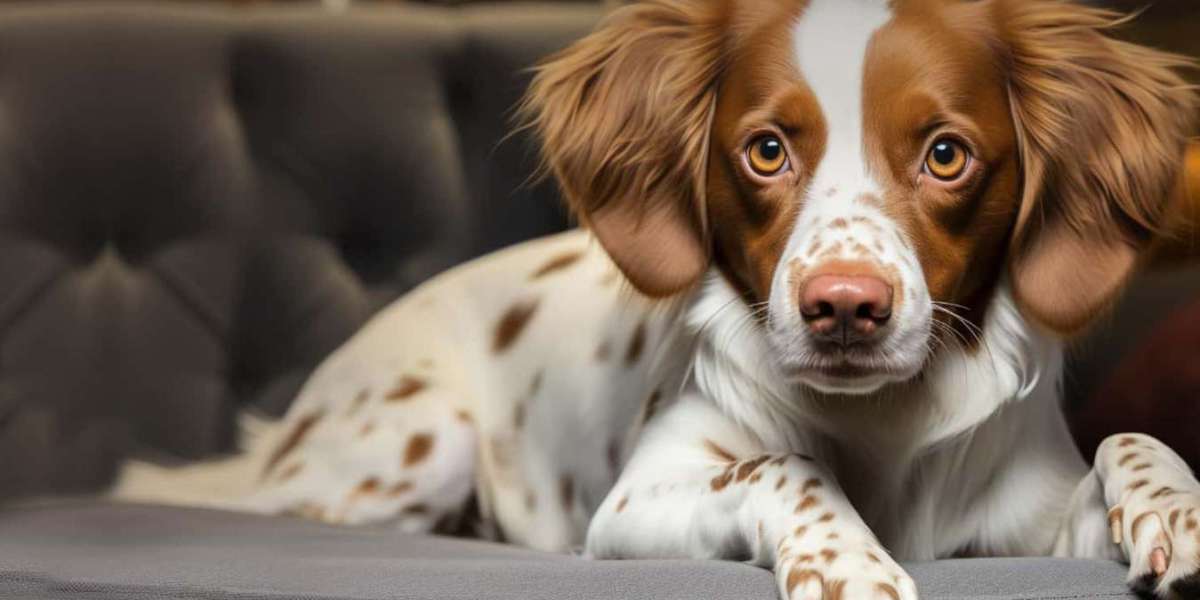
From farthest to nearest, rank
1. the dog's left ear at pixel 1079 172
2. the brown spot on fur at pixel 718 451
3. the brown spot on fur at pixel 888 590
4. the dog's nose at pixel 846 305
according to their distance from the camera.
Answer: the brown spot on fur at pixel 718 451 → the dog's left ear at pixel 1079 172 → the dog's nose at pixel 846 305 → the brown spot on fur at pixel 888 590

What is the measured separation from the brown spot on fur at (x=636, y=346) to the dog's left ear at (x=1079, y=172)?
1.82 ft

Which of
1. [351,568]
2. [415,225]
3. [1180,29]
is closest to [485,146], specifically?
[415,225]

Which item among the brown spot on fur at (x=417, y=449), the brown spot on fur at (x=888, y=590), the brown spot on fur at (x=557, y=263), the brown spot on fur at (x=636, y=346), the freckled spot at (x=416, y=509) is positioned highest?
the brown spot on fur at (x=888, y=590)

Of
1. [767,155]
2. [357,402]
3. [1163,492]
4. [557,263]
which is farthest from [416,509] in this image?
[1163,492]

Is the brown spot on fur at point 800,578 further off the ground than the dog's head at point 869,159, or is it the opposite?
the dog's head at point 869,159

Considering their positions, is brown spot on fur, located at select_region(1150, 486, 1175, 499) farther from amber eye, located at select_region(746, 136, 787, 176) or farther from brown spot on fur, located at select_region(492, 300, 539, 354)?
brown spot on fur, located at select_region(492, 300, 539, 354)

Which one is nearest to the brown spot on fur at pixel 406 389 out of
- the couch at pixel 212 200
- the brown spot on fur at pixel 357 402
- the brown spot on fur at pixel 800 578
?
the brown spot on fur at pixel 357 402

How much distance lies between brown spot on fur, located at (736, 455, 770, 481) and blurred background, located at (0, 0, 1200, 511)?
3.51ft

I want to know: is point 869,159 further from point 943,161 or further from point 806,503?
point 806,503

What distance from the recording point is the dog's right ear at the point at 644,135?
65.7 inches

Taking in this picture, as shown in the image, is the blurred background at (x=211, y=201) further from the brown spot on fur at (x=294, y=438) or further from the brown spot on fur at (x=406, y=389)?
the brown spot on fur at (x=406, y=389)

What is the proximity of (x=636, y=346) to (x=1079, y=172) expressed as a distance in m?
0.66

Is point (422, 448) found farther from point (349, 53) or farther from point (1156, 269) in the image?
point (1156, 269)

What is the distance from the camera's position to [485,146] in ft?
8.45
